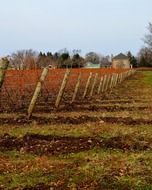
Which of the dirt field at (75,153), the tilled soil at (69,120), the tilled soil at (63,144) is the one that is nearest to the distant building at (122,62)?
the tilled soil at (69,120)

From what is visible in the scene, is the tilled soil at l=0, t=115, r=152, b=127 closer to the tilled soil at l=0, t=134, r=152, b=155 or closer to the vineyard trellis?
the vineyard trellis

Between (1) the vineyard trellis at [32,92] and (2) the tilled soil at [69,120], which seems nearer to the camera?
(2) the tilled soil at [69,120]

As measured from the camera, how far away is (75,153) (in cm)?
1043

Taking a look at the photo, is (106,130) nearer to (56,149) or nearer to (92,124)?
(92,124)

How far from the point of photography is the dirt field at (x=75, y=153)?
8.12m

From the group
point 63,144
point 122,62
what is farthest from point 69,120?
point 122,62

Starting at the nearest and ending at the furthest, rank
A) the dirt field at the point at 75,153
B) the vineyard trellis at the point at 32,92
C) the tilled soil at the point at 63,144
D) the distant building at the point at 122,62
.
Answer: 1. the dirt field at the point at 75,153
2. the tilled soil at the point at 63,144
3. the vineyard trellis at the point at 32,92
4. the distant building at the point at 122,62

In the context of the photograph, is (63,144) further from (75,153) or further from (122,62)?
(122,62)

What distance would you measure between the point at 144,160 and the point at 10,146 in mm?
3045

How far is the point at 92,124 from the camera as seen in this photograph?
15.1 metres

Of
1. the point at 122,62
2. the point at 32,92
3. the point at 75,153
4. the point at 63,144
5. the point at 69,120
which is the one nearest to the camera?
the point at 75,153

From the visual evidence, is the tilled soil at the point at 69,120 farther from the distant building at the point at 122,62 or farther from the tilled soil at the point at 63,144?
the distant building at the point at 122,62

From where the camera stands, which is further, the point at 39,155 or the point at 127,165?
the point at 39,155

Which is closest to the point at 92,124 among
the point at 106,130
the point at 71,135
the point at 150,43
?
the point at 106,130
